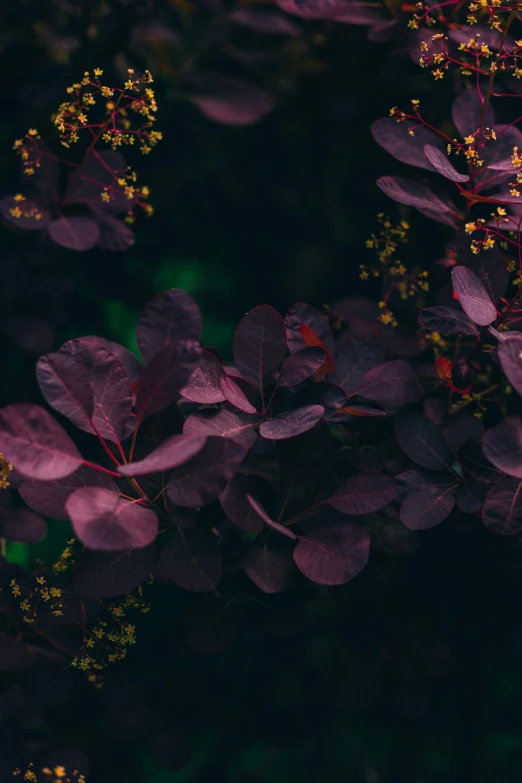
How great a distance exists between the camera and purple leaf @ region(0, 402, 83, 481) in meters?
0.71

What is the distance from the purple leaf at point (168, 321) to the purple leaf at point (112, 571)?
0.23 m

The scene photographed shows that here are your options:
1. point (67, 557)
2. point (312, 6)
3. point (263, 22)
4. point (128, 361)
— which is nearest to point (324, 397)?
point (128, 361)

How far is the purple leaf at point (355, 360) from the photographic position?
93 cm

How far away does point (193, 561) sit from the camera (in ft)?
2.54

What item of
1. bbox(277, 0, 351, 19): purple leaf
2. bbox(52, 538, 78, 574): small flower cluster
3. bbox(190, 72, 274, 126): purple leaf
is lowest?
bbox(52, 538, 78, 574): small flower cluster

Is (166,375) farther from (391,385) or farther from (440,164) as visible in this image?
(440,164)

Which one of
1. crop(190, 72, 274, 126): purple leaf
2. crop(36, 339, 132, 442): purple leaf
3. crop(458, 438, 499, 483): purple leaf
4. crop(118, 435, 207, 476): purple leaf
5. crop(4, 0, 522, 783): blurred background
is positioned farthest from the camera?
crop(190, 72, 274, 126): purple leaf

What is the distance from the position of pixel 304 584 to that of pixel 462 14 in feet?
2.89

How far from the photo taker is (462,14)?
107cm

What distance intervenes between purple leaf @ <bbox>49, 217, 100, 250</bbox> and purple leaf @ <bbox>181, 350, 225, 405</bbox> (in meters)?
0.32

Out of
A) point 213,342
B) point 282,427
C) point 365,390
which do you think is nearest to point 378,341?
point 365,390

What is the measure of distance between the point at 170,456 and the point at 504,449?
0.35 m

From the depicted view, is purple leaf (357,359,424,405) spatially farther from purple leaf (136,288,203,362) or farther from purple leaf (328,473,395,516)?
purple leaf (136,288,203,362)

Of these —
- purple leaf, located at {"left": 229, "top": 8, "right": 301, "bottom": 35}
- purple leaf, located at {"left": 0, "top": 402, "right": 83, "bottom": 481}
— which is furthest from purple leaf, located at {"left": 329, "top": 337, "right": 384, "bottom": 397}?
purple leaf, located at {"left": 229, "top": 8, "right": 301, "bottom": 35}
